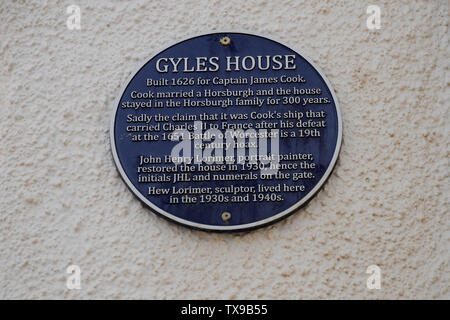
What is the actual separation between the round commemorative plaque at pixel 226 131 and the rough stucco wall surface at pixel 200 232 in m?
0.08

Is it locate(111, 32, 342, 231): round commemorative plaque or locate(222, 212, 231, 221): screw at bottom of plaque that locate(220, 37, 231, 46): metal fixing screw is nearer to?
locate(111, 32, 342, 231): round commemorative plaque

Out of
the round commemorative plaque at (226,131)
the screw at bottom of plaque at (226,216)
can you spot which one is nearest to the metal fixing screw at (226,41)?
the round commemorative plaque at (226,131)

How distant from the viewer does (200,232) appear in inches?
96.3

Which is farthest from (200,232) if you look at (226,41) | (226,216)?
(226,41)

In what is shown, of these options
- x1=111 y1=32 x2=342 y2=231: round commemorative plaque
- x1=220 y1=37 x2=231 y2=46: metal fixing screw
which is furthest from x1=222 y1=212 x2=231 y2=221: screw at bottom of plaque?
x1=220 y1=37 x2=231 y2=46: metal fixing screw

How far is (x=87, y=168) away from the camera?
99.5 inches

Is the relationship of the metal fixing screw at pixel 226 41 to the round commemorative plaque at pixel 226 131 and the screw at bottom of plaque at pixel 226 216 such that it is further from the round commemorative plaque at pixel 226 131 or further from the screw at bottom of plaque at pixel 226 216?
the screw at bottom of plaque at pixel 226 216

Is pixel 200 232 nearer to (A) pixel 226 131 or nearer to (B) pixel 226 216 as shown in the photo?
(B) pixel 226 216

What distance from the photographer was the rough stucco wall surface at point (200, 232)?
94.1 inches

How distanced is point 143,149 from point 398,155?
119 centimetres

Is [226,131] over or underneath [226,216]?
over

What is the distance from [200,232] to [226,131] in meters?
0.48

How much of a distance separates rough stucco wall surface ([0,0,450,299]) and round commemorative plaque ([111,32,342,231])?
0.08 meters

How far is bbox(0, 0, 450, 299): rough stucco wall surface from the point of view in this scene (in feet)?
7.84
